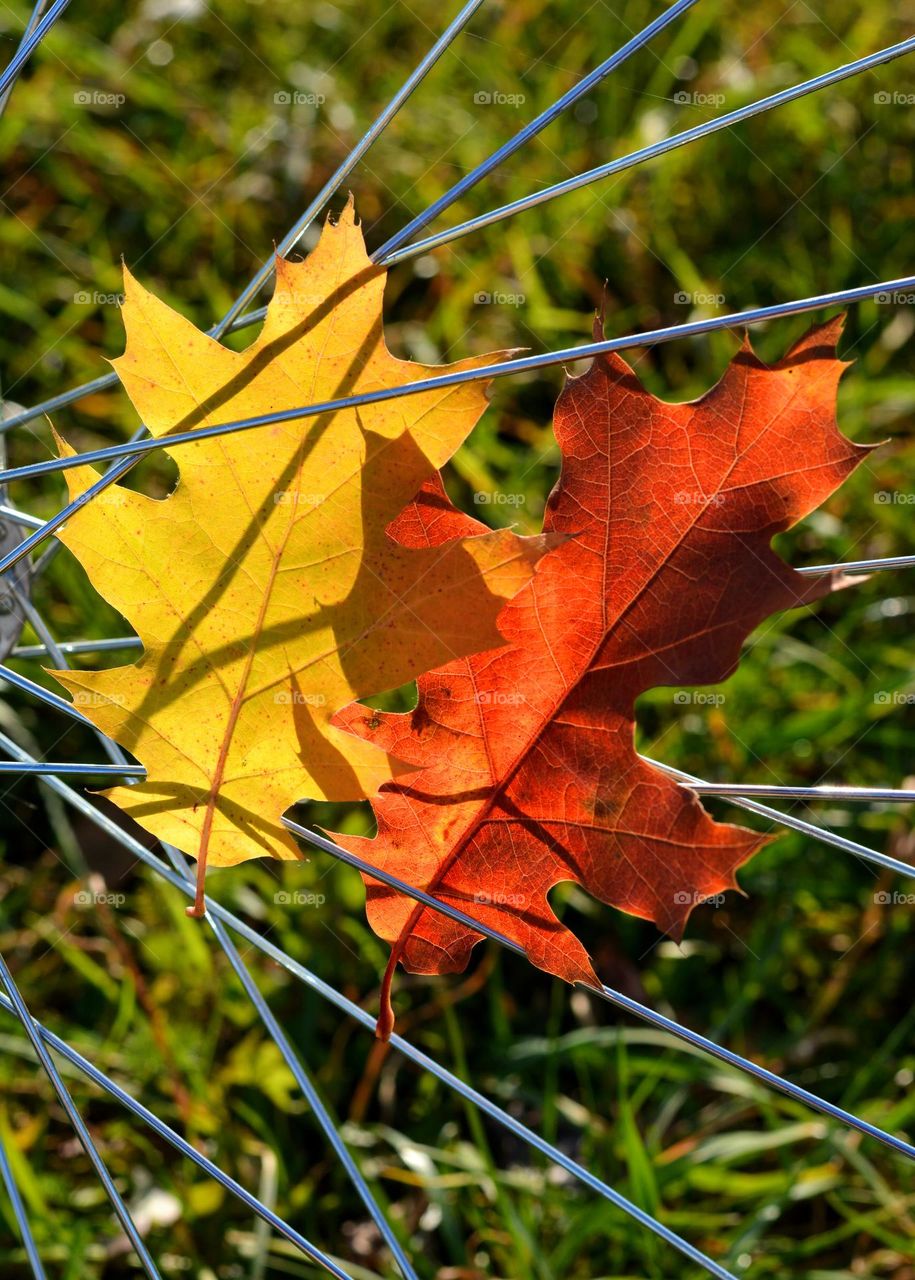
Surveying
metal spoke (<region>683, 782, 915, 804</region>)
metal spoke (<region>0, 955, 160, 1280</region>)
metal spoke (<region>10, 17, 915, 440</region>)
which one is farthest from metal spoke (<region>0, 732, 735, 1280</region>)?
metal spoke (<region>10, 17, 915, 440</region>)

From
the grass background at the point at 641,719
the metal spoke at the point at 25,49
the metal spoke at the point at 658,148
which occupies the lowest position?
the grass background at the point at 641,719

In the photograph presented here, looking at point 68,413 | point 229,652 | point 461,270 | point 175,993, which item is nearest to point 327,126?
point 461,270

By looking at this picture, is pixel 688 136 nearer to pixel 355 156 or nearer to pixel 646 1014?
pixel 355 156

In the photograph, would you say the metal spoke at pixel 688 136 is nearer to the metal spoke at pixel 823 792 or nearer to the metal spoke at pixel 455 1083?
the metal spoke at pixel 823 792

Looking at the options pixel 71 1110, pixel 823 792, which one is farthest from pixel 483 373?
pixel 71 1110

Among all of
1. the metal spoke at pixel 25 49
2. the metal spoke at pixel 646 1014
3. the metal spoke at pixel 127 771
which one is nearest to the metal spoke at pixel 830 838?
the metal spoke at pixel 127 771

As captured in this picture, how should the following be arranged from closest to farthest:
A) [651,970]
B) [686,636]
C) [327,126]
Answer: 1. [686,636]
2. [651,970]
3. [327,126]

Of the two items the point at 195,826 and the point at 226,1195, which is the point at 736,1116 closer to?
the point at 226,1195
